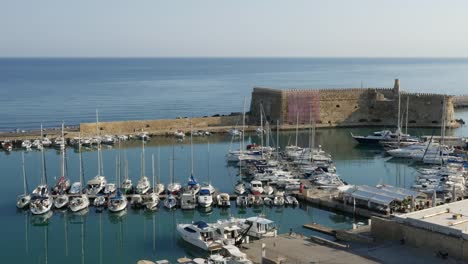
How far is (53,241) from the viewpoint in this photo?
2453cm

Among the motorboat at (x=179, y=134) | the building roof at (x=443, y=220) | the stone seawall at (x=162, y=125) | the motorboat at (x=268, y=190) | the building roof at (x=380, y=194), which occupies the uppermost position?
the stone seawall at (x=162, y=125)

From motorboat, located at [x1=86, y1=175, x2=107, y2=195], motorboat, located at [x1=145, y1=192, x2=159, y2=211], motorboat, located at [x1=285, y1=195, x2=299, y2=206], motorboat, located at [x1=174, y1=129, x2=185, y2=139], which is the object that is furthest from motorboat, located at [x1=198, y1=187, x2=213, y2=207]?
motorboat, located at [x1=174, y1=129, x2=185, y2=139]

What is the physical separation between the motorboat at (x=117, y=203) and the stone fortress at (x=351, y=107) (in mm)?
28495

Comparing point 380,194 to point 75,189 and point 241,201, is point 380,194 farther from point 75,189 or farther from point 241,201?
point 75,189

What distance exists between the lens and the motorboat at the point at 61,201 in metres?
27.9

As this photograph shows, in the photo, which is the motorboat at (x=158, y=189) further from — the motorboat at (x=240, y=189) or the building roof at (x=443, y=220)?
the building roof at (x=443, y=220)

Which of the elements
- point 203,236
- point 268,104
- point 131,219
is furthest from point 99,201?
point 268,104

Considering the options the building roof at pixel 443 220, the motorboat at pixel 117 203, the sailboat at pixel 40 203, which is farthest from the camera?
the motorboat at pixel 117 203

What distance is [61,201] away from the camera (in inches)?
1105

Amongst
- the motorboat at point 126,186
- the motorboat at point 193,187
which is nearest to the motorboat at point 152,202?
the motorboat at point 193,187

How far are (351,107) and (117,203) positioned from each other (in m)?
34.3

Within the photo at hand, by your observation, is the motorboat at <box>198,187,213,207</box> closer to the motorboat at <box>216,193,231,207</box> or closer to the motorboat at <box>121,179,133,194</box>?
the motorboat at <box>216,193,231,207</box>

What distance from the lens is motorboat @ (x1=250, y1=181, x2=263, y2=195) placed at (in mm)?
29938

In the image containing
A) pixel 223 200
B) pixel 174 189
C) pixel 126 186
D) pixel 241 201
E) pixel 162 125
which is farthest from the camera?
pixel 162 125
